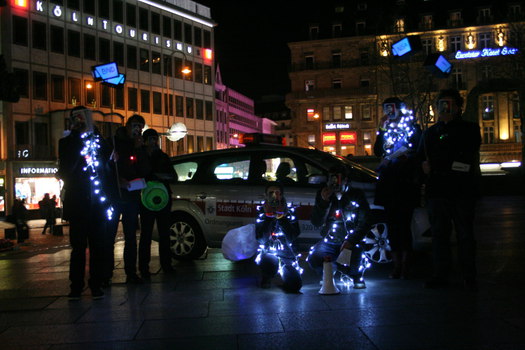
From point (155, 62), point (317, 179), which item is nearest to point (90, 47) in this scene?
point (155, 62)

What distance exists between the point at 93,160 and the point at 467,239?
13.7 feet

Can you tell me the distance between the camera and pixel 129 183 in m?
7.72

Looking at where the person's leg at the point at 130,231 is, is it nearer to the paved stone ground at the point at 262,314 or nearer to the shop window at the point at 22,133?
the paved stone ground at the point at 262,314

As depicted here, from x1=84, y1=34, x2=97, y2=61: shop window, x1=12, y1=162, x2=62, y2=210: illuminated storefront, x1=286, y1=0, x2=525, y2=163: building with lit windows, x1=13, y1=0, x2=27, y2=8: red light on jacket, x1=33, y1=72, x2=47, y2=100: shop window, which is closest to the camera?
x1=12, y1=162, x2=62, y2=210: illuminated storefront

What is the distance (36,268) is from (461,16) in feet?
226

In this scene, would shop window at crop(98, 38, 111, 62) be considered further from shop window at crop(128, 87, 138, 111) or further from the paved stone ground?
the paved stone ground

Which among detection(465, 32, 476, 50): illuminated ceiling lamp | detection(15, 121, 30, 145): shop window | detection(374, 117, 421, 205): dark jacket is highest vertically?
detection(465, 32, 476, 50): illuminated ceiling lamp

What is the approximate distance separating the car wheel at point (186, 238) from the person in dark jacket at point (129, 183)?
1.97 m

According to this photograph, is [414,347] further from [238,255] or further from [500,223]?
[500,223]

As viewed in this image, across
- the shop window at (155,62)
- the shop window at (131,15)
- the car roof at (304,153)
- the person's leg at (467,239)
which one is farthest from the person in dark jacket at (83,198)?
the shop window at (155,62)

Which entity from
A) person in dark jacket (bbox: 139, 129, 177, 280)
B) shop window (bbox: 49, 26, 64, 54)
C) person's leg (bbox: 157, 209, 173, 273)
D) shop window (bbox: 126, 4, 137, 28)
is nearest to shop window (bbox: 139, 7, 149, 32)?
shop window (bbox: 126, 4, 137, 28)

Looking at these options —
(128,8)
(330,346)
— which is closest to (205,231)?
(330,346)

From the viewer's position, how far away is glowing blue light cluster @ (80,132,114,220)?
272 inches

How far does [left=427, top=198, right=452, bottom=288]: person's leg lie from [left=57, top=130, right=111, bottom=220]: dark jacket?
374cm
